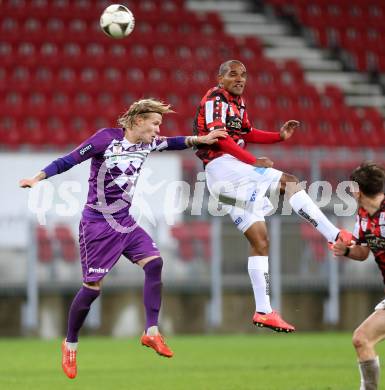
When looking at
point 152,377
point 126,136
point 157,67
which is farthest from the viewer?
point 157,67

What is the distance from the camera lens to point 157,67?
763 inches

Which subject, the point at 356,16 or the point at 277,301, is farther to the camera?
the point at 356,16

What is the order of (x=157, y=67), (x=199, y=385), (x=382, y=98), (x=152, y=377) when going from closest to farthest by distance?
(x=199, y=385), (x=152, y=377), (x=157, y=67), (x=382, y=98)

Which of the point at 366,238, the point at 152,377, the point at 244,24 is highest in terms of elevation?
the point at 244,24

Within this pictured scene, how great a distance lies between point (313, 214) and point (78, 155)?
194cm

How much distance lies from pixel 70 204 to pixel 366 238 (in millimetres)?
7971

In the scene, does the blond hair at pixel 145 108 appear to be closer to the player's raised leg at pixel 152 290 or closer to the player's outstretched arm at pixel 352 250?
the player's raised leg at pixel 152 290

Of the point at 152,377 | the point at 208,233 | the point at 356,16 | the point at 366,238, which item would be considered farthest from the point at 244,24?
the point at 366,238

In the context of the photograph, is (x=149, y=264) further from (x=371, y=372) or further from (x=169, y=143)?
(x=371, y=372)

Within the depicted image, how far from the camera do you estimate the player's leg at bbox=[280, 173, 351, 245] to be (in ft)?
26.3

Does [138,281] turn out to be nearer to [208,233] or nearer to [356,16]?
[208,233]

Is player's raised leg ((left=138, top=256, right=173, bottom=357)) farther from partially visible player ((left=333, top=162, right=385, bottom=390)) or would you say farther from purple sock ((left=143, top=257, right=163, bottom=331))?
partially visible player ((left=333, top=162, right=385, bottom=390))

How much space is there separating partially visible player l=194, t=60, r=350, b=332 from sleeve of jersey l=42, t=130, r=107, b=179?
0.85 m

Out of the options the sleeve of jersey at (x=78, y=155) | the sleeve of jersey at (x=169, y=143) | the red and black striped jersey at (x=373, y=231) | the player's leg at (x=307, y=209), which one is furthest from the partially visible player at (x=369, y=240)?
the sleeve of jersey at (x=78, y=155)
